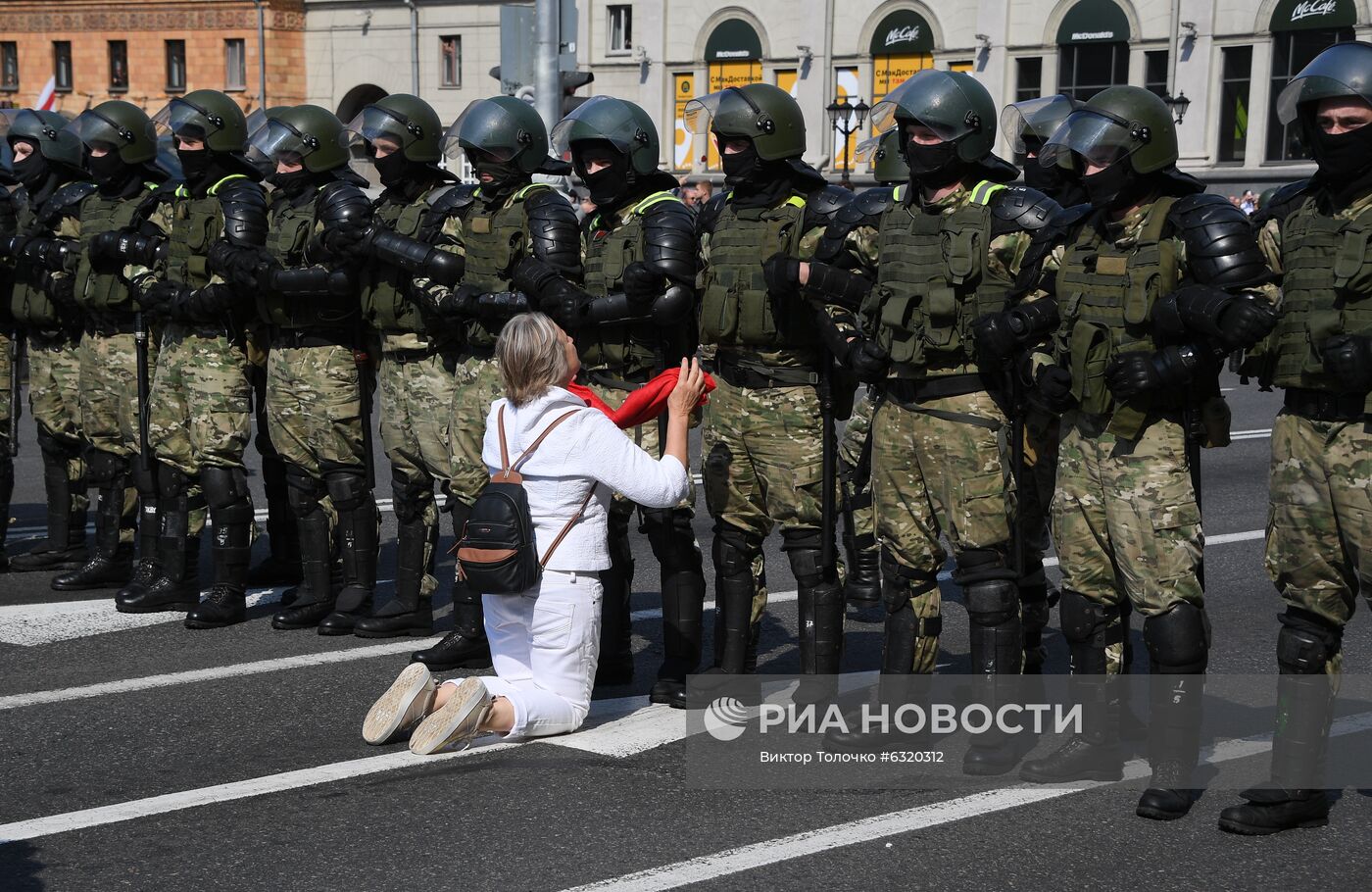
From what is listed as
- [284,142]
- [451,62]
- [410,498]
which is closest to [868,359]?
[410,498]

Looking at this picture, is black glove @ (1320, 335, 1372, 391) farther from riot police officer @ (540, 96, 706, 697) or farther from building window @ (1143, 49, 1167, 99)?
building window @ (1143, 49, 1167, 99)

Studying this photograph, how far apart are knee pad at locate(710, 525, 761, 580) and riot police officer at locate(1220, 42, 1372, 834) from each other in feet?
6.32

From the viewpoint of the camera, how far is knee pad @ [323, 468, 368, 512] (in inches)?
305

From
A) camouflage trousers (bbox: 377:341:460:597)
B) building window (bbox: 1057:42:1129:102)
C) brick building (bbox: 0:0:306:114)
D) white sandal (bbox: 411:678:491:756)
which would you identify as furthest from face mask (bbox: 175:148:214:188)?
brick building (bbox: 0:0:306:114)

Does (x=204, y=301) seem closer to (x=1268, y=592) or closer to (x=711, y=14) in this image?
(x=1268, y=592)

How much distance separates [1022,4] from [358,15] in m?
25.2

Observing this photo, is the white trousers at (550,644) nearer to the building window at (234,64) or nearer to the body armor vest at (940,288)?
the body armor vest at (940,288)

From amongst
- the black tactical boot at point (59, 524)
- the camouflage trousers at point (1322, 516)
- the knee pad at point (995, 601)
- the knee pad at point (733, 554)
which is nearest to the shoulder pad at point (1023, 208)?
the camouflage trousers at point (1322, 516)

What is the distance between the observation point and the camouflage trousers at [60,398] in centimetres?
915

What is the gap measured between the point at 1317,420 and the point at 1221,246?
1.91ft

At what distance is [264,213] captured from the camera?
7.98 meters

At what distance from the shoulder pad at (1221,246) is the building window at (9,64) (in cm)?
6578

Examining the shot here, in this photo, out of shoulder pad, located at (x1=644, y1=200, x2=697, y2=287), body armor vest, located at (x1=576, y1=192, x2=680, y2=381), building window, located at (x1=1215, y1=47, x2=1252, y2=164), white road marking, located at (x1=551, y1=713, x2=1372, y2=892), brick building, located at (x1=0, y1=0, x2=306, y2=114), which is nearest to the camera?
white road marking, located at (x1=551, y1=713, x2=1372, y2=892)

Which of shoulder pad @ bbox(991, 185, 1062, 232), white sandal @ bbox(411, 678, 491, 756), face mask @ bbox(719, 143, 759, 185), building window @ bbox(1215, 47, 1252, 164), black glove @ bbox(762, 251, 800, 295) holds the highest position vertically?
building window @ bbox(1215, 47, 1252, 164)
